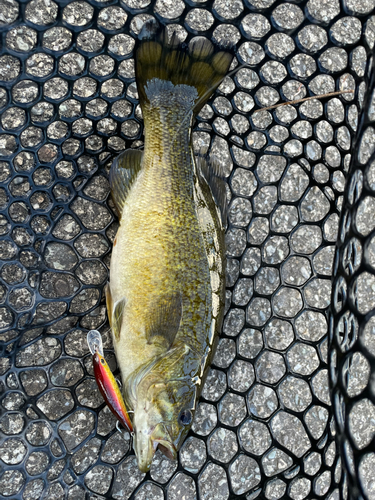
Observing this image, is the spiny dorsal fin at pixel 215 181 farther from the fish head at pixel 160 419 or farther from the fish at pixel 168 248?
the fish head at pixel 160 419

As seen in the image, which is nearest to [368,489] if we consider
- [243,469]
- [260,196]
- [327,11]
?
[243,469]

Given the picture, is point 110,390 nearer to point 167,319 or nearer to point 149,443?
point 149,443

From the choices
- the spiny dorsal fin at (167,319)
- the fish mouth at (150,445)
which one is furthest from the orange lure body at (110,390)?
the spiny dorsal fin at (167,319)

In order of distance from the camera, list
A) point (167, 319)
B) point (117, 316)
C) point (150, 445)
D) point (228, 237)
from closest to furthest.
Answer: point (150, 445)
point (167, 319)
point (117, 316)
point (228, 237)

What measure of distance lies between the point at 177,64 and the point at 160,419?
55.5 inches

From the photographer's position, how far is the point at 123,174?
6.42 ft

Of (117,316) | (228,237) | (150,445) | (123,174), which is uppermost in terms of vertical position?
(123,174)

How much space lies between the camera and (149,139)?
193 centimetres

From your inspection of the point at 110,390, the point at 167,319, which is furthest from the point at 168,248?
the point at 110,390

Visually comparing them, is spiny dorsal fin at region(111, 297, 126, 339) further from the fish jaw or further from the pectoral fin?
the fish jaw

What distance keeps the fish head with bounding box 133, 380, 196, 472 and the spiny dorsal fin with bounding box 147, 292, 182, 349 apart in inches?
6.7

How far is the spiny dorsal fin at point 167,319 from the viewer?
1.77m

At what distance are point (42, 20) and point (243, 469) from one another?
2.24 metres

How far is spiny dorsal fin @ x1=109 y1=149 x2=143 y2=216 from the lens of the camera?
1.95 m
